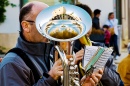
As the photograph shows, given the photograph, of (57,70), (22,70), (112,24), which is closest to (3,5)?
(112,24)

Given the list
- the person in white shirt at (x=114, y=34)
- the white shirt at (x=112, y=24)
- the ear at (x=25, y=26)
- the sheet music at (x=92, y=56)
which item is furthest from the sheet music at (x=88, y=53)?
the white shirt at (x=112, y=24)

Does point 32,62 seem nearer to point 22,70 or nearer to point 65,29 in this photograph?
point 22,70

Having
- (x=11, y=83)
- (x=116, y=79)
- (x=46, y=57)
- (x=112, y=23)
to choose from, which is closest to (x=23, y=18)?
(x=46, y=57)

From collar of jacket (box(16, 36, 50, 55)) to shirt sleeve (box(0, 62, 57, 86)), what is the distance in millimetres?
206

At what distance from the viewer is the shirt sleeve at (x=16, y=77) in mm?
2373

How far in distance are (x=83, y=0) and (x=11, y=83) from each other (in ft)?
39.3

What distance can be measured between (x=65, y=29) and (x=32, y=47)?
320mm

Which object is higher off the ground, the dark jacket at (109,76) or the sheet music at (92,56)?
the sheet music at (92,56)

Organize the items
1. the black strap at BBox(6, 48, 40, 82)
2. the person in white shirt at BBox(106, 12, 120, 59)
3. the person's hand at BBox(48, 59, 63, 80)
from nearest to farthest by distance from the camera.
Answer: the person's hand at BBox(48, 59, 63, 80)
the black strap at BBox(6, 48, 40, 82)
the person in white shirt at BBox(106, 12, 120, 59)

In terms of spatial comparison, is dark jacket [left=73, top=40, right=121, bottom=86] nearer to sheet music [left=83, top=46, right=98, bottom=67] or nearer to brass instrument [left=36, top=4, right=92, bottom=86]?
sheet music [left=83, top=46, right=98, bottom=67]

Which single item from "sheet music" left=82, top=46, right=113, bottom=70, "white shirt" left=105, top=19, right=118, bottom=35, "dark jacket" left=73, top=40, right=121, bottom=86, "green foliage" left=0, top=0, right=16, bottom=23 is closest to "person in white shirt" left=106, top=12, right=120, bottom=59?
"white shirt" left=105, top=19, right=118, bottom=35

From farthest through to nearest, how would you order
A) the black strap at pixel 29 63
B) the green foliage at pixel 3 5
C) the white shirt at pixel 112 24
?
the white shirt at pixel 112 24 → the green foliage at pixel 3 5 → the black strap at pixel 29 63

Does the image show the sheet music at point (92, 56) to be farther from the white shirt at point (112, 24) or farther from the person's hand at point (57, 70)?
the white shirt at point (112, 24)

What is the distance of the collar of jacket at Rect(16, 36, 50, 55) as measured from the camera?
8.55ft
